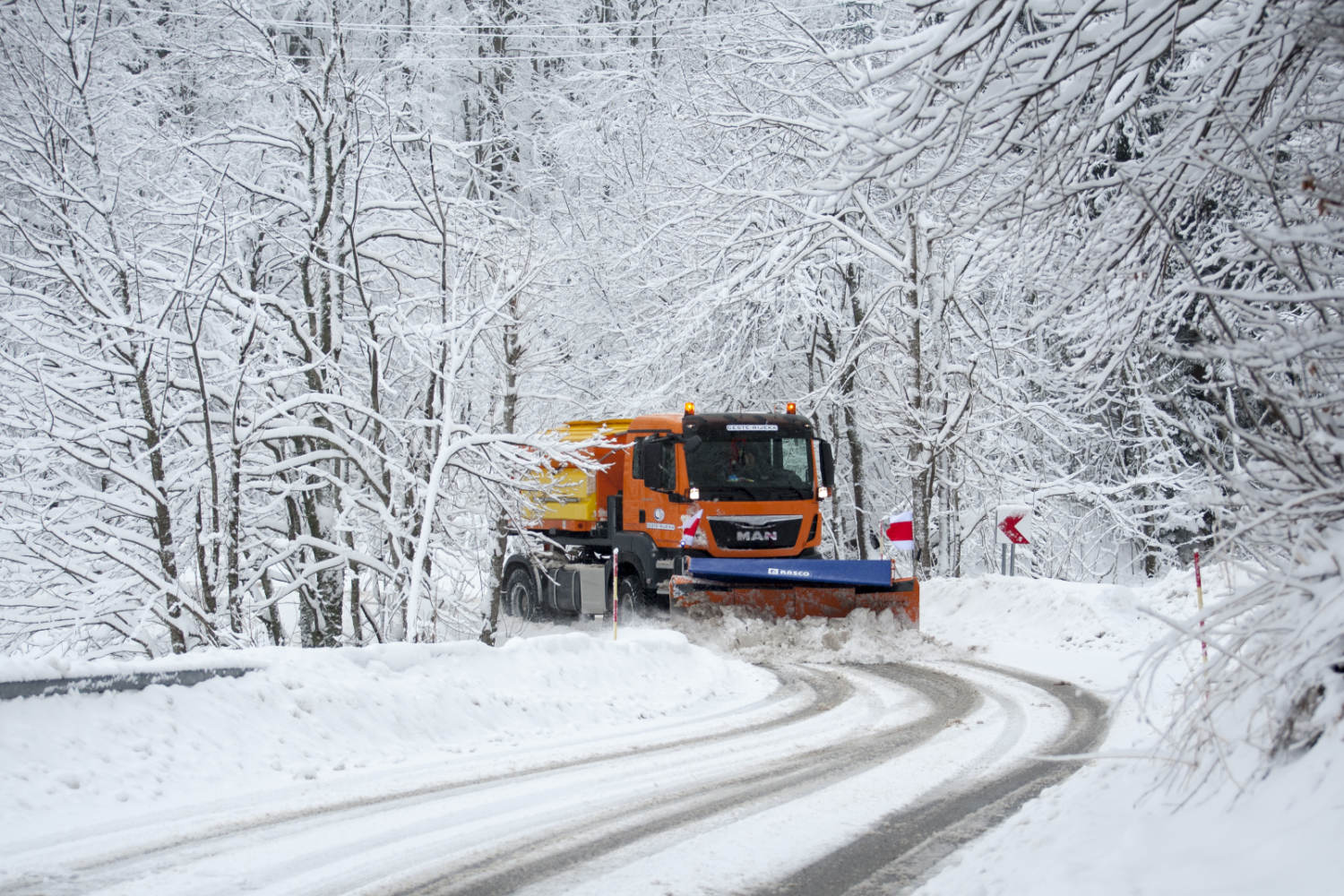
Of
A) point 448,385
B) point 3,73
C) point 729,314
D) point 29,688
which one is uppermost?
point 3,73

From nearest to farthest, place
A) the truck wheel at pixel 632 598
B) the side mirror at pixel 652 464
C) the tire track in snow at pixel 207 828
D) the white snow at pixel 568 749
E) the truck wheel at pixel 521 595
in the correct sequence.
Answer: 1. the white snow at pixel 568 749
2. the tire track in snow at pixel 207 828
3. the side mirror at pixel 652 464
4. the truck wheel at pixel 632 598
5. the truck wheel at pixel 521 595

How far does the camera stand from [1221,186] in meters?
5.98

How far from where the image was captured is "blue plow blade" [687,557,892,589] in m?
14.6

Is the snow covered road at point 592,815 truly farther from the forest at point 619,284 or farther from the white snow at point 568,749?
the forest at point 619,284

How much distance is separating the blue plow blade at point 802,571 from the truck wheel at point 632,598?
Result: 1.79m

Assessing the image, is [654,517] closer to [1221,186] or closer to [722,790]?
[722,790]

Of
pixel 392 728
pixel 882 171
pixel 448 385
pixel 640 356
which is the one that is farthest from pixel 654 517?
pixel 882 171

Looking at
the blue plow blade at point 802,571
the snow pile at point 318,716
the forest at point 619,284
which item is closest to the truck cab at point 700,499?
the blue plow blade at point 802,571

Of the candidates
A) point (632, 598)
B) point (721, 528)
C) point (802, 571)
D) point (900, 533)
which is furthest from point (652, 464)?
point (900, 533)

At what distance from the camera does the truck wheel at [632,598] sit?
1641 centimetres

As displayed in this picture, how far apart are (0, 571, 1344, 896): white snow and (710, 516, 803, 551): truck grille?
263 cm

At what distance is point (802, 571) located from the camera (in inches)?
573

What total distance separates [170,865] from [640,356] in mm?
17684

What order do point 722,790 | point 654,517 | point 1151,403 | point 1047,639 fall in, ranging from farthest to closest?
point 1151,403 → point 654,517 → point 1047,639 → point 722,790
